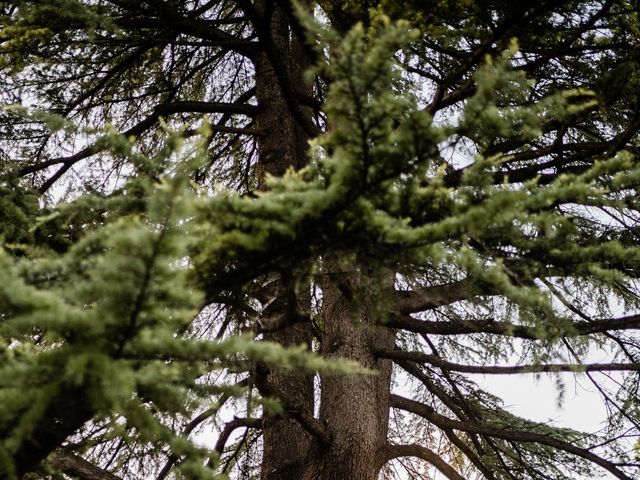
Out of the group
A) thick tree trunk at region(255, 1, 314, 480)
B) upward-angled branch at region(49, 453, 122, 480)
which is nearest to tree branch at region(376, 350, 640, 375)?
thick tree trunk at region(255, 1, 314, 480)

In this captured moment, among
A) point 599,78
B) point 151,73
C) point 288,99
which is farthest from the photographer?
point 151,73

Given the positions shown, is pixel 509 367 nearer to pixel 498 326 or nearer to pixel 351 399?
pixel 498 326

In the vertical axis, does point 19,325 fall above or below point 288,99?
A: below

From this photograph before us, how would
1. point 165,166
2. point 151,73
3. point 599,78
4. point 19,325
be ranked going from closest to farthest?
point 19,325, point 165,166, point 599,78, point 151,73

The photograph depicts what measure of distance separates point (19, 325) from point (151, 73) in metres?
5.95

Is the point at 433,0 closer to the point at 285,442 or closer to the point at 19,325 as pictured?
the point at 19,325

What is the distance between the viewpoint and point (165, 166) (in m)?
2.34

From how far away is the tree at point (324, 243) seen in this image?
5.76 ft

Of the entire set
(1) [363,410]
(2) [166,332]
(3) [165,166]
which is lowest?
(2) [166,332]

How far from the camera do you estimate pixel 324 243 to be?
2.16m

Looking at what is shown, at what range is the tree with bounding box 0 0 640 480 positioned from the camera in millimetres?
1755

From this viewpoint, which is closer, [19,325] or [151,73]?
[19,325]

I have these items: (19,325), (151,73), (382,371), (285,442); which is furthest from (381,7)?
(151,73)

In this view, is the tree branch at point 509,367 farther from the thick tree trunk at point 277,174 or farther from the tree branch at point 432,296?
the thick tree trunk at point 277,174
